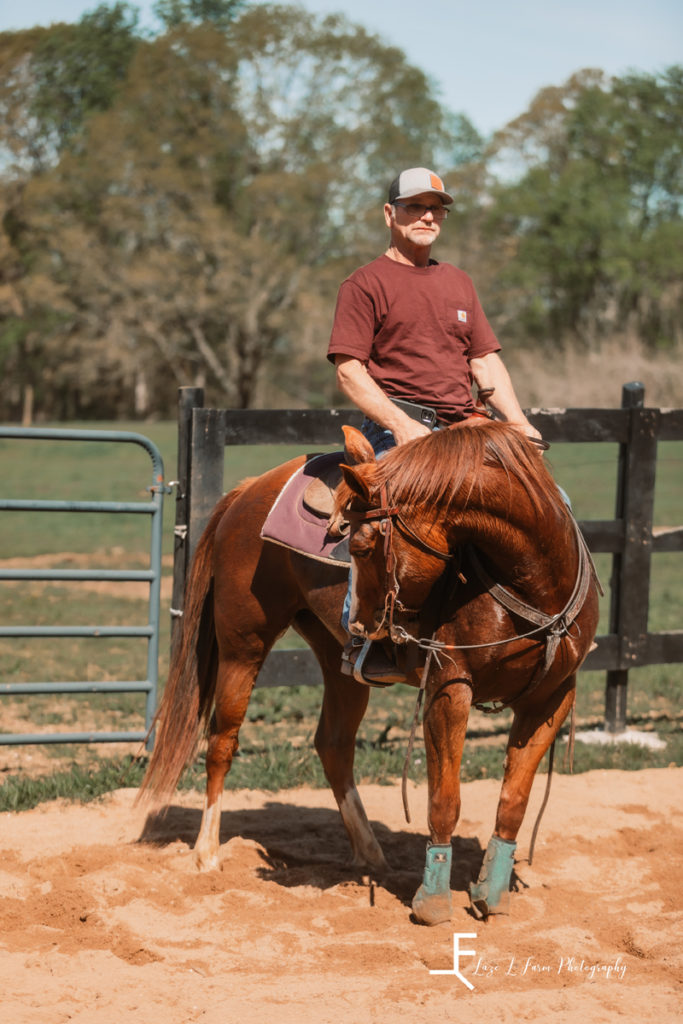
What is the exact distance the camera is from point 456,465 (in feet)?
10.4

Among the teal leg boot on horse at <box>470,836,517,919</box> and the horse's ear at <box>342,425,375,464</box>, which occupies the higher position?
the horse's ear at <box>342,425,375,464</box>

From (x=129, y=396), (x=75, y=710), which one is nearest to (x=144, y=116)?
(x=129, y=396)

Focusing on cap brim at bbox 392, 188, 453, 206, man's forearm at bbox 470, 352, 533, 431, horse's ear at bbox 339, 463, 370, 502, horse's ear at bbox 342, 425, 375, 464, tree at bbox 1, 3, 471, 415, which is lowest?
horse's ear at bbox 339, 463, 370, 502

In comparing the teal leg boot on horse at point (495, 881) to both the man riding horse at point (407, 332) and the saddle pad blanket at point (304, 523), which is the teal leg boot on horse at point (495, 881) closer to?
the man riding horse at point (407, 332)

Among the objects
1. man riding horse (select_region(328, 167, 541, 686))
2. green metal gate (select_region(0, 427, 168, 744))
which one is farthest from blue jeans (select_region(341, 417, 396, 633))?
green metal gate (select_region(0, 427, 168, 744))

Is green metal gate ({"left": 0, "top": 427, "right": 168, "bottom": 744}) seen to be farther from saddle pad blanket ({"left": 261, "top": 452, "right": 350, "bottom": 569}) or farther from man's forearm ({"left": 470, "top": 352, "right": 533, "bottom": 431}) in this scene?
man's forearm ({"left": 470, "top": 352, "right": 533, "bottom": 431})

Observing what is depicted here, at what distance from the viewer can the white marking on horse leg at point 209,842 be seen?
14.0 ft

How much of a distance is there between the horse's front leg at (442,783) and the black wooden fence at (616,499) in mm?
2118

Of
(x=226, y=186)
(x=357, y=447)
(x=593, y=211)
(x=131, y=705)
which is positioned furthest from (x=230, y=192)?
(x=357, y=447)

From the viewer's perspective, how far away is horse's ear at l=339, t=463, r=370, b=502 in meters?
3.14

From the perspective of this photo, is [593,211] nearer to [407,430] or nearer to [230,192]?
[230,192]

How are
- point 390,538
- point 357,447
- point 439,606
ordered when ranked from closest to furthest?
point 390,538 → point 357,447 → point 439,606

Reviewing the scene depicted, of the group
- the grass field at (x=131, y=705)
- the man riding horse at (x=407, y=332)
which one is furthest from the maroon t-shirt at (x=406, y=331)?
the grass field at (x=131, y=705)

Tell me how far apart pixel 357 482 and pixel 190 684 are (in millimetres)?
1830
